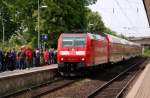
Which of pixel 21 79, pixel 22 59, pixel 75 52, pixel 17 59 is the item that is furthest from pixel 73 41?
pixel 21 79

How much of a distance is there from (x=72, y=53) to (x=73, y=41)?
0.90 metres

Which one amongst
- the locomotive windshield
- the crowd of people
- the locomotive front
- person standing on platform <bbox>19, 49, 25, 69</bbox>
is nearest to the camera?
the locomotive front

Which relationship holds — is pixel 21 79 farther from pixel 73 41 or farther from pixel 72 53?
pixel 73 41

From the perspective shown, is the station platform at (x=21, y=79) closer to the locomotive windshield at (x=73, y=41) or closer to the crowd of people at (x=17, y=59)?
the locomotive windshield at (x=73, y=41)

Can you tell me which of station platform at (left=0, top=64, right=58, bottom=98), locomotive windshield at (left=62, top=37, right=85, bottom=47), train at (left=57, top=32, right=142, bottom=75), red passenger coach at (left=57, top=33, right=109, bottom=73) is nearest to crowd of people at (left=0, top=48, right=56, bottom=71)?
station platform at (left=0, top=64, right=58, bottom=98)

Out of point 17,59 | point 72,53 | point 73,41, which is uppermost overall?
point 73,41

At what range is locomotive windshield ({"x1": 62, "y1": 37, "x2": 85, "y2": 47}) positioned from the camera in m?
27.5

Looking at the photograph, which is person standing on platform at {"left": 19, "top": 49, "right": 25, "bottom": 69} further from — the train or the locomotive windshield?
the locomotive windshield

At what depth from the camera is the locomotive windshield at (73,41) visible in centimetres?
2745

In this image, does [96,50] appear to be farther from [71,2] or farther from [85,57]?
[71,2]

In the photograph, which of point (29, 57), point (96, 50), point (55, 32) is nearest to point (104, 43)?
point (96, 50)

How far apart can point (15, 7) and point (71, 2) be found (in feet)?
32.0

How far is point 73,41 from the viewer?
90.8ft

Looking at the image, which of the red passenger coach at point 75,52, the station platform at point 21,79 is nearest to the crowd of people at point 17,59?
the station platform at point 21,79
